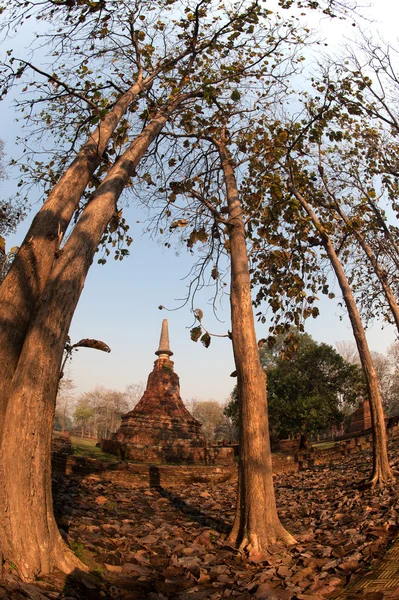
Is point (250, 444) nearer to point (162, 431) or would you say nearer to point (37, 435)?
point (37, 435)

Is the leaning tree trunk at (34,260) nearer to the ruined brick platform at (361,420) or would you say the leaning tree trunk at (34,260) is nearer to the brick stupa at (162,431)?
the brick stupa at (162,431)

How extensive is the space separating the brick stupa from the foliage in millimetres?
6475

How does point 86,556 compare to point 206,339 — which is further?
point 206,339

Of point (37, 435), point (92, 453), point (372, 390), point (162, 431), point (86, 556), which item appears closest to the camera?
point (37, 435)

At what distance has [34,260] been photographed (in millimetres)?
4023

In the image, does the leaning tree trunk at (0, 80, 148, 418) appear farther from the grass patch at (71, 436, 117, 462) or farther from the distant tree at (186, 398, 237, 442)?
the distant tree at (186, 398, 237, 442)

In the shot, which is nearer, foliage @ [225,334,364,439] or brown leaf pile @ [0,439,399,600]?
brown leaf pile @ [0,439,399,600]

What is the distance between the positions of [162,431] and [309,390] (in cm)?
1226

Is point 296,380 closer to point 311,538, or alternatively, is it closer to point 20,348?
point 311,538

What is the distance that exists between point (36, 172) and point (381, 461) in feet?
27.3

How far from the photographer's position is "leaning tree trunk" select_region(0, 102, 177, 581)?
299 centimetres

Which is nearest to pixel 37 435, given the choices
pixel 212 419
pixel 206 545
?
pixel 206 545

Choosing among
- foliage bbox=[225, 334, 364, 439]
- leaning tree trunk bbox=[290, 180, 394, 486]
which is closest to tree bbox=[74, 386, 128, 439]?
foliage bbox=[225, 334, 364, 439]

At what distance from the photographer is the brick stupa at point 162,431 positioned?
13852mm
